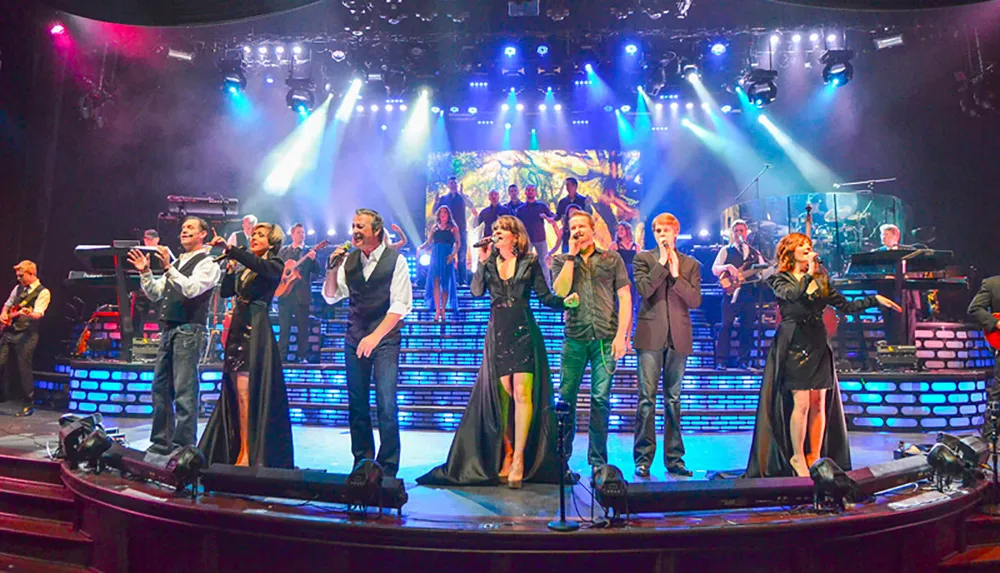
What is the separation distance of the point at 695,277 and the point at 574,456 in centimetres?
183

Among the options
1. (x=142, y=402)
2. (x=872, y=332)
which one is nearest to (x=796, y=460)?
(x=872, y=332)

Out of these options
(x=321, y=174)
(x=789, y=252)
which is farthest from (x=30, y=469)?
(x=321, y=174)

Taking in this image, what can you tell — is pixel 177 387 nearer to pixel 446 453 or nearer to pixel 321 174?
pixel 446 453

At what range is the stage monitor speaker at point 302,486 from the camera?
3.27 metres

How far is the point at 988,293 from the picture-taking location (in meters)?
5.93

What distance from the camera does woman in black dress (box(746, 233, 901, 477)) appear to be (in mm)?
4098

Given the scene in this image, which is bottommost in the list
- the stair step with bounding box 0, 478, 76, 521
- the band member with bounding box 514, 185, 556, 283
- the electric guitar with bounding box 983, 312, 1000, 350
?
the stair step with bounding box 0, 478, 76, 521

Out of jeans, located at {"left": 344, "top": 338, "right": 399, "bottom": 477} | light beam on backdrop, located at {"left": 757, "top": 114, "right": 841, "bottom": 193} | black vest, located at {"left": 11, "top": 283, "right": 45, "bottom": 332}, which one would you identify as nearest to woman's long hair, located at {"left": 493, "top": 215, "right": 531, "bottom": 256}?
jeans, located at {"left": 344, "top": 338, "right": 399, "bottom": 477}

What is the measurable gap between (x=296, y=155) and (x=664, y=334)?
44.2ft

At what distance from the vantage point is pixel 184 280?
4.39 metres

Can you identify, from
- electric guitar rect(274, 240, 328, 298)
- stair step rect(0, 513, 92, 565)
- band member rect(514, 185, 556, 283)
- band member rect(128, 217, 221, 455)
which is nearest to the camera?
stair step rect(0, 513, 92, 565)

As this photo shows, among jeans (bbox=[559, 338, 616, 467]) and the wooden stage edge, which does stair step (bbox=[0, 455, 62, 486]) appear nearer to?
the wooden stage edge

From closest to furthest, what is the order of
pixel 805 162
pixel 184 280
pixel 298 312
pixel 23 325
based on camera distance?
pixel 184 280 < pixel 23 325 < pixel 298 312 < pixel 805 162

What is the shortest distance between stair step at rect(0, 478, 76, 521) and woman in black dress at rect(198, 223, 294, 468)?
3.46 feet
